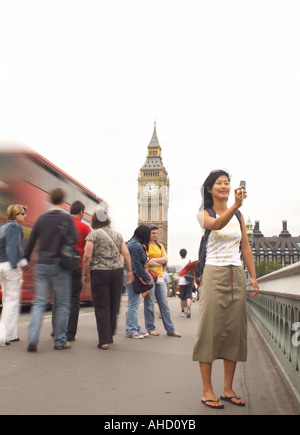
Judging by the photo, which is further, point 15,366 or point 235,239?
point 15,366

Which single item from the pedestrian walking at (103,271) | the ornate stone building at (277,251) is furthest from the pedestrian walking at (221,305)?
the ornate stone building at (277,251)

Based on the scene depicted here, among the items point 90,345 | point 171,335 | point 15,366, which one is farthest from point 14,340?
point 171,335

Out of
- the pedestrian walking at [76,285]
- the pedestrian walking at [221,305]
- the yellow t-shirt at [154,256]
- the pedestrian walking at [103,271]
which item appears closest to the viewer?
the pedestrian walking at [221,305]

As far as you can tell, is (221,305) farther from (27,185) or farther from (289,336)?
(27,185)

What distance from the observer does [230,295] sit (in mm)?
3666

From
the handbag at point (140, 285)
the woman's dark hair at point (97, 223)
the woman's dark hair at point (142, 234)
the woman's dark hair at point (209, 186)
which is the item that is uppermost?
the woman's dark hair at point (209, 186)

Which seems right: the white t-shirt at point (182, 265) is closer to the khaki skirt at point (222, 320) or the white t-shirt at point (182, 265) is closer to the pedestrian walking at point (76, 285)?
the pedestrian walking at point (76, 285)

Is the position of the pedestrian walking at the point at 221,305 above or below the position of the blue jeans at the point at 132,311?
above

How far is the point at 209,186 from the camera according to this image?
388 centimetres

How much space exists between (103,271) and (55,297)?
68 centimetres

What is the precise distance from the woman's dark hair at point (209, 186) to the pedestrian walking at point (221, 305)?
0.23 feet

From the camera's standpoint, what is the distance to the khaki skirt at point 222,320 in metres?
3.61
